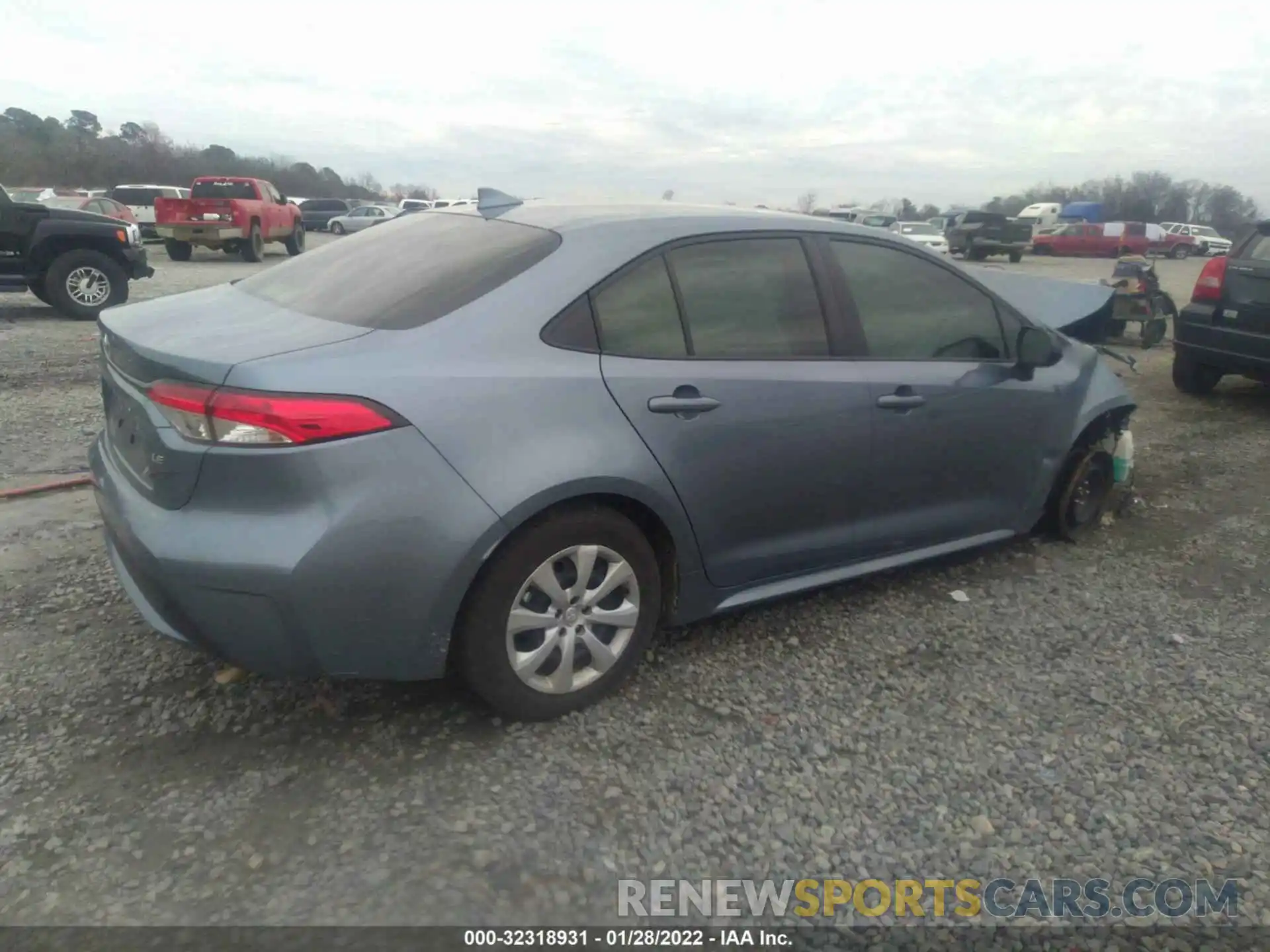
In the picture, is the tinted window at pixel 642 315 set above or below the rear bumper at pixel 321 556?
above

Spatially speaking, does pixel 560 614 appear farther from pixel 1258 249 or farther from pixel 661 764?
pixel 1258 249

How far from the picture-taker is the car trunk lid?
2533 millimetres

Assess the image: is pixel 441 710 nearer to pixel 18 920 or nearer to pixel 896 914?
pixel 18 920

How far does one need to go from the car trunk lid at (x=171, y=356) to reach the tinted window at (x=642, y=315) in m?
0.73

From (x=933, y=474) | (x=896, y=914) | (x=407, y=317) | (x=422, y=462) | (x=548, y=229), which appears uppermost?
(x=548, y=229)

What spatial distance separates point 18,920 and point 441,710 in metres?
1.21

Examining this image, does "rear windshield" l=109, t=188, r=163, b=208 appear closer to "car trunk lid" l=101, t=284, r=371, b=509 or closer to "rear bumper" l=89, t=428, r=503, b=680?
"car trunk lid" l=101, t=284, r=371, b=509

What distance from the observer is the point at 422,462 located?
252cm

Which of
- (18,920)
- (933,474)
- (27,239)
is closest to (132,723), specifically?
(18,920)

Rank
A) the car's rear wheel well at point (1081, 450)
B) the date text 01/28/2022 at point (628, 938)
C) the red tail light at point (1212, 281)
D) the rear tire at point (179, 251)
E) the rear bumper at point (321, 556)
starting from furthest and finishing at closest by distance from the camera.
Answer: the rear tire at point (179, 251) < the red tail light at point (1212, 281) < the car's rear wheel well at point (1081, 450) < the rear bumper at point (321, 556) < the date text 01/28/2022 at point (628, 938)

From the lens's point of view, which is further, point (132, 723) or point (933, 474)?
point (933, 474)

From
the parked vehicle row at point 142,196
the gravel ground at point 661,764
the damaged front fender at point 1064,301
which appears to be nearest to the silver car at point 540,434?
the gravel ground at point 661,764

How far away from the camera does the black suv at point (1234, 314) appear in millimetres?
7141

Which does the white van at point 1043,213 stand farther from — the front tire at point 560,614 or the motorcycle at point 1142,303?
the front tire at point 560,614
